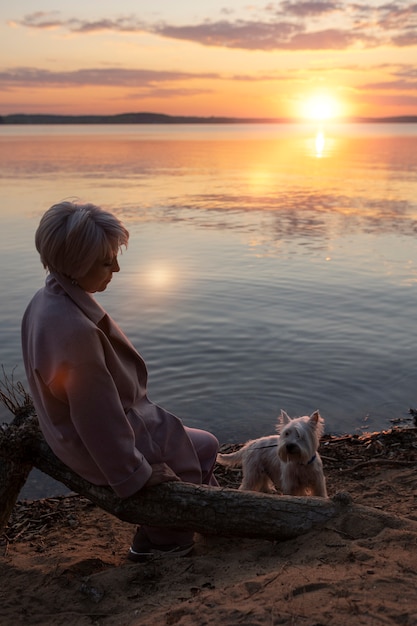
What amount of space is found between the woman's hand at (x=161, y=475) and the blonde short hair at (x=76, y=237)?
1581mm

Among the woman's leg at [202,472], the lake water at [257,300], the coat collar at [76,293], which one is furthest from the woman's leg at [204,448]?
the lake water at [257,300]

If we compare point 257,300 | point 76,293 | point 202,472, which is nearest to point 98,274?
point 76,293

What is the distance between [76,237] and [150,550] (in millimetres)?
2647

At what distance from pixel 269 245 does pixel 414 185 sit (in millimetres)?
20291

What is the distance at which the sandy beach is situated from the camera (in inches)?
147

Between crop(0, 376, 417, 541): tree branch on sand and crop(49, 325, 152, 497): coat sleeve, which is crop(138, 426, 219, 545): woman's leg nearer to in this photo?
crop(0, 376, 417, 541): tree branch on sand

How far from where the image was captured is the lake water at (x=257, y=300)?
10.6 meters

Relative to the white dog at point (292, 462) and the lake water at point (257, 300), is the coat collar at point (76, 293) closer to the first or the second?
the white dog at point (292, 462)

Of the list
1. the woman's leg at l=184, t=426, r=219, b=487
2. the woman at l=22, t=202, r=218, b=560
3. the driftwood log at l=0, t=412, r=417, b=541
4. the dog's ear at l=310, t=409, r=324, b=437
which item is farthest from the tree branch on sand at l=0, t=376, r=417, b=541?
the dog's ear at l=310, t=409, r=324, b=437

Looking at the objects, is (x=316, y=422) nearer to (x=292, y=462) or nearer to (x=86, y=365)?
(x=292, y=462)

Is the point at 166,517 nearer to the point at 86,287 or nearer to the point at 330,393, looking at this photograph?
the point at 86,287

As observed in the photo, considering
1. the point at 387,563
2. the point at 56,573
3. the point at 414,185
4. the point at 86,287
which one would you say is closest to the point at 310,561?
the point at 387,563

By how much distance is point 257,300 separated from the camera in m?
15.6

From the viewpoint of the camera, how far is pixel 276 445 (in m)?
6.86
